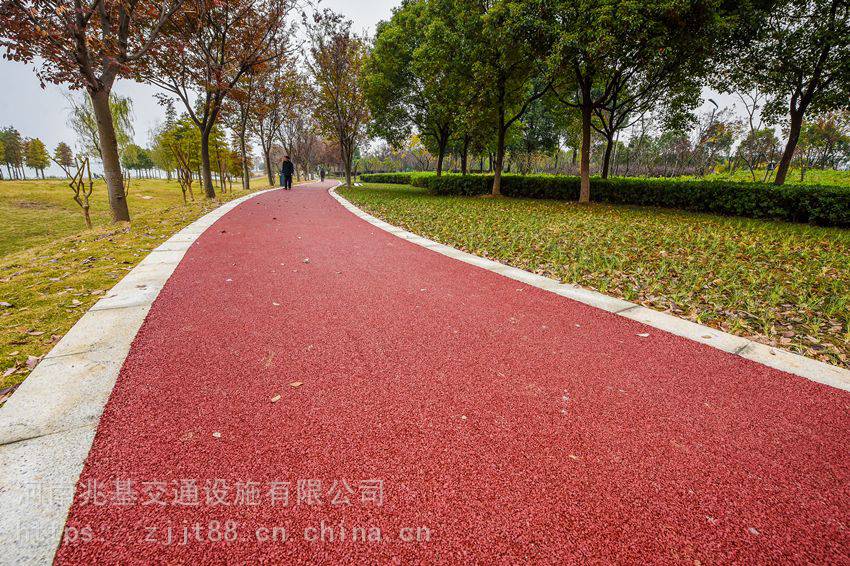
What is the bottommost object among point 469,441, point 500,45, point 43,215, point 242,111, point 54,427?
point 469,441

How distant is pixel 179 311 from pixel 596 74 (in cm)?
1550

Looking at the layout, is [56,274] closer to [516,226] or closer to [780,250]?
[516,226]

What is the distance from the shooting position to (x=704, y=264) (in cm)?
538

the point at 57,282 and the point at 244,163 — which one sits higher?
the point at 244,163

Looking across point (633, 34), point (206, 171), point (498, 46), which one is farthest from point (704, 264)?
point (206, 171)

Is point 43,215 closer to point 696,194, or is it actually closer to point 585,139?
point 585,139

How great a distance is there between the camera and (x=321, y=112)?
23.2 m

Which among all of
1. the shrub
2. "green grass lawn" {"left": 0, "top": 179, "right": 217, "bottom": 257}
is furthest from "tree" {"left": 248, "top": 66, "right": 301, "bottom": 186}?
the shrub

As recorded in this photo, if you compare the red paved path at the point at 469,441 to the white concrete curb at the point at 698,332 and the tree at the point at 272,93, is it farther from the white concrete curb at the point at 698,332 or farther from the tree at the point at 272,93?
the tree at the point at 272,93

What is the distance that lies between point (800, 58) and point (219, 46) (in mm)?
22046

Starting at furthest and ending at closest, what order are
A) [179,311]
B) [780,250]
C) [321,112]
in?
[321,112] < [780,250] < [179,311]

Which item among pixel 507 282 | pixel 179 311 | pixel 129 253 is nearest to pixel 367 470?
pixel 179 311

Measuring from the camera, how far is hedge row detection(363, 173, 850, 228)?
32.3 ft

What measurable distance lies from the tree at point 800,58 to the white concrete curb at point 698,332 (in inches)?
561
